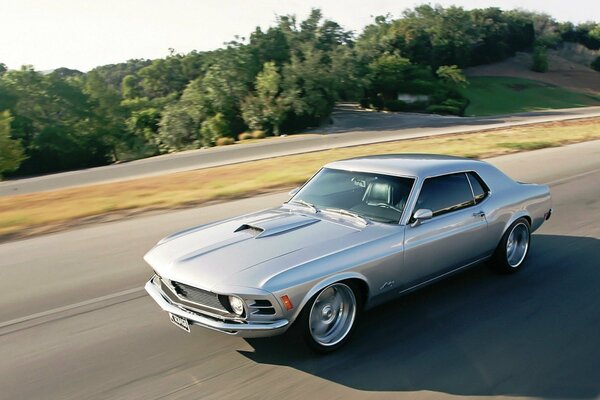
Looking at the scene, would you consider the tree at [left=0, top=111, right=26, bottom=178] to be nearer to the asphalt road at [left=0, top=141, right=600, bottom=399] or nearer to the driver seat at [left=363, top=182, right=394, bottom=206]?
the asphalt road at [left=0, top=141, right=600, bottom=399]

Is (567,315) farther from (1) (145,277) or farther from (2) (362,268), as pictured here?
(1) (145,277)

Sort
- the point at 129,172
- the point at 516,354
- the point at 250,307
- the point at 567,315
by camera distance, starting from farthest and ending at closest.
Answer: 1. the point at 129,172
2. the point at 567,315
3. the point at 516,354
4. the point at 250,307

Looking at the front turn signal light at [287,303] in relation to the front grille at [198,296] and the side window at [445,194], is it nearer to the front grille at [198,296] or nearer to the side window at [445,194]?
the front grille at [198,296]

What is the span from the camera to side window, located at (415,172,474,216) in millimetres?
5309

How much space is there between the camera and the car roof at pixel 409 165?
5460 millimetres

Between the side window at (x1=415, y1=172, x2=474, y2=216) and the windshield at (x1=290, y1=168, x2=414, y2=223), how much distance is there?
20 centimetres

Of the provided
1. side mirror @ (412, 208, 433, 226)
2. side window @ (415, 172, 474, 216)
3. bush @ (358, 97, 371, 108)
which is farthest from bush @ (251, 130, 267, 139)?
side mirror @ (412, 208, 433, 226)

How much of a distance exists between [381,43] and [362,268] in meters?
67.9

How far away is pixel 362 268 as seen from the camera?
14.6 ft

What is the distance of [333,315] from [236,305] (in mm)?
877

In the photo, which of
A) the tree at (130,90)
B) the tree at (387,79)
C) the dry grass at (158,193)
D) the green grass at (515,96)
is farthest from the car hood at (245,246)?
the tree at (130,90)

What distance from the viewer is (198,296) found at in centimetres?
423

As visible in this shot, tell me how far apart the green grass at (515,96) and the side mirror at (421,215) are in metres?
54.9

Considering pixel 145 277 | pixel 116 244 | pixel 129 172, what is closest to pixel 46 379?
pixel 145 277
